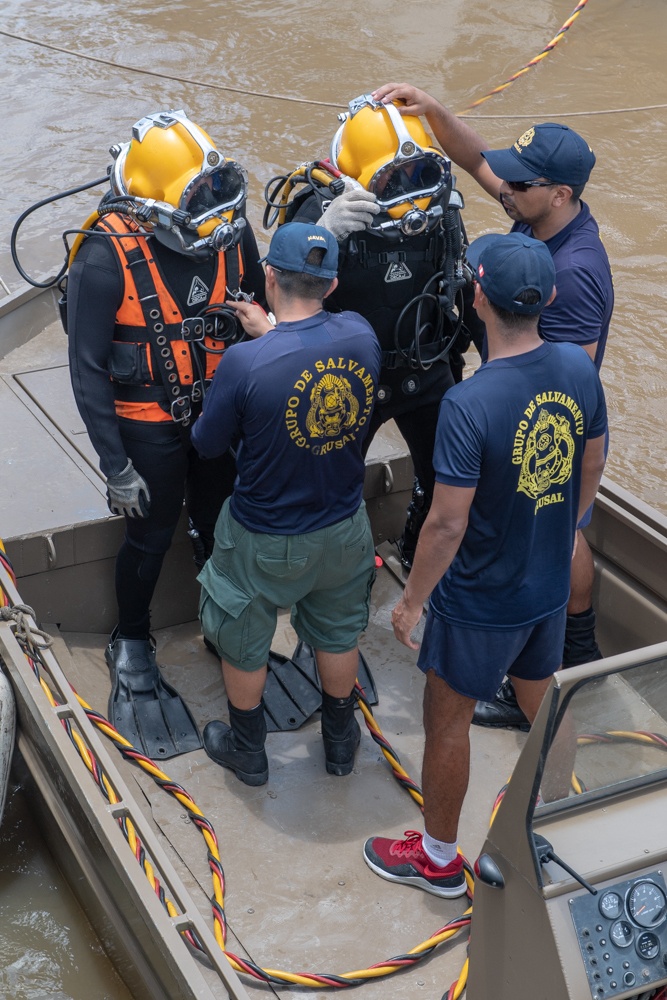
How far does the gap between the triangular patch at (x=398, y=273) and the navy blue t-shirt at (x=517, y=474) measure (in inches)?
39.5

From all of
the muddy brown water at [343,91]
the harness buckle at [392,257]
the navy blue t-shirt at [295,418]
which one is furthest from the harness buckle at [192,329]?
the muddy brown water at [343,91]

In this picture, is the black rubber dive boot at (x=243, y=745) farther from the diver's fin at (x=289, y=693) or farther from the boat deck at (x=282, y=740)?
the diver's fin at (x=289, y=693)

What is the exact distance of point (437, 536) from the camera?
8.76ft

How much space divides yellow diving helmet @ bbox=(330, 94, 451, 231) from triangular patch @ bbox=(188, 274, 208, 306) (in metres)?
0.62

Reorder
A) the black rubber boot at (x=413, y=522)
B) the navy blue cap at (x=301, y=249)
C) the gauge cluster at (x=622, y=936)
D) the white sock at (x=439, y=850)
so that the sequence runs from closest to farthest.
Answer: the gauge cluster at (x=622, y=936) < the navy blue cap at (x=301, y=249) < the white sock at (x=439, y=850) < the black rubber boot at (x=413, y=522)

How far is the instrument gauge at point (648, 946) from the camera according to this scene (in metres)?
2.05

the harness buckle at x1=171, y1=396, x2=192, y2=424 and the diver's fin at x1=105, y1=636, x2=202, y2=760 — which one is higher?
the harness buckle at x1=171, y1=396, x2=192, y2=424

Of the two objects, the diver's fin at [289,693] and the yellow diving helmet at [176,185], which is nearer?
the yellow diving helmet at [176,185]

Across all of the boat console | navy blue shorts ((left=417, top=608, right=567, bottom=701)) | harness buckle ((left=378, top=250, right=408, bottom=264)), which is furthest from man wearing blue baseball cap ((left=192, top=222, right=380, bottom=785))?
the boat console

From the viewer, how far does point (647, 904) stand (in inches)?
82.4

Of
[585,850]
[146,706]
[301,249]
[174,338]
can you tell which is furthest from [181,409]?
[585,850]

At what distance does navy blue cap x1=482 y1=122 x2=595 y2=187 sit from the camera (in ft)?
10.5

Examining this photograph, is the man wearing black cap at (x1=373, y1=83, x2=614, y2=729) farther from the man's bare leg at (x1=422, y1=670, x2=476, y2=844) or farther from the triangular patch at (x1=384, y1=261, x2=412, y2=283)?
the man's bare leg at (x1=422, y1=670, x2=476, y2=844)

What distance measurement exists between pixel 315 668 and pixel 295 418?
4.28 feet
